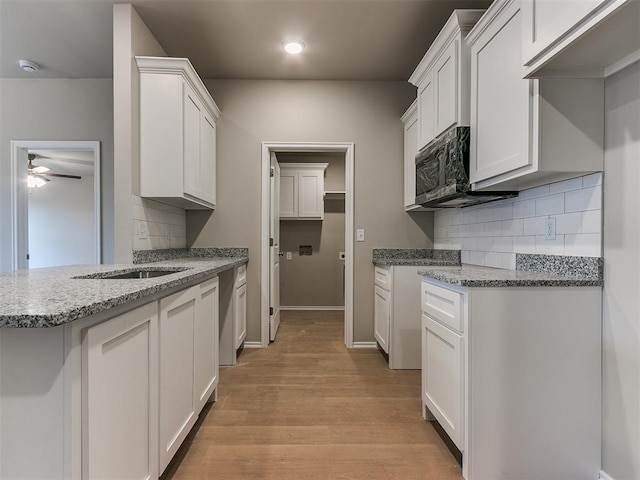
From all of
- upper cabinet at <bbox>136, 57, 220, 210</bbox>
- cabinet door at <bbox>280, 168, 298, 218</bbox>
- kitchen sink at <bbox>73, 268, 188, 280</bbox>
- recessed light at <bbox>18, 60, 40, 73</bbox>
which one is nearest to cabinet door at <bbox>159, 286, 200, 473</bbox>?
kitchen sink at <bbox>73, 268, 188, 280</bbox>

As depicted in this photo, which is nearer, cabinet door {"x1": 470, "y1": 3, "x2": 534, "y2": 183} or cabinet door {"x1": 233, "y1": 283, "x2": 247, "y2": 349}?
cabinet door {"x1": 470, "y1": 3, "x2": 534, "y2": 183}

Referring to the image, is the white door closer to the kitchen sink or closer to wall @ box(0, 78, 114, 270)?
the kitchen sink

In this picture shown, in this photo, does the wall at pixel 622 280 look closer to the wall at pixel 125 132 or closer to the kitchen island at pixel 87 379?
the kitchen island at pixel 87 379

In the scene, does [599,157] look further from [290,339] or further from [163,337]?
[290,339]

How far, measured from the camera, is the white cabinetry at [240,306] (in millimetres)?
2713

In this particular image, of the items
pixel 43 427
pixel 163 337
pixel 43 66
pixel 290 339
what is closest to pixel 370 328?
pixel 290 339

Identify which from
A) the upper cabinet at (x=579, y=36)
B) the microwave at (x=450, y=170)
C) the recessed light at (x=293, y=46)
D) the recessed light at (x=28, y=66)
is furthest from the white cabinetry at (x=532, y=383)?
the recessed light at (x=28, y=66)

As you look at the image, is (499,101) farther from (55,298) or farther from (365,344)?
(365,344)

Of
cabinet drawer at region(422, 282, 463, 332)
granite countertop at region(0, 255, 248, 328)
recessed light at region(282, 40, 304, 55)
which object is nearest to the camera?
granite countertop at region(0, 255, 248, 328)

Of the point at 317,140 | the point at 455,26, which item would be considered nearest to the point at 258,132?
the point at 317,140

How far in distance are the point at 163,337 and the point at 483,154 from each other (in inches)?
69.5

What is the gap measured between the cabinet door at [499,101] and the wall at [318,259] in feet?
10.7

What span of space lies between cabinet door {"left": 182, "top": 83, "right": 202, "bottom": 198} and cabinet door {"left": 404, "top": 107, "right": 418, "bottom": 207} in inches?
71.3

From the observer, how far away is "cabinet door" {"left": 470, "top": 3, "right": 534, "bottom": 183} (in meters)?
1.40
